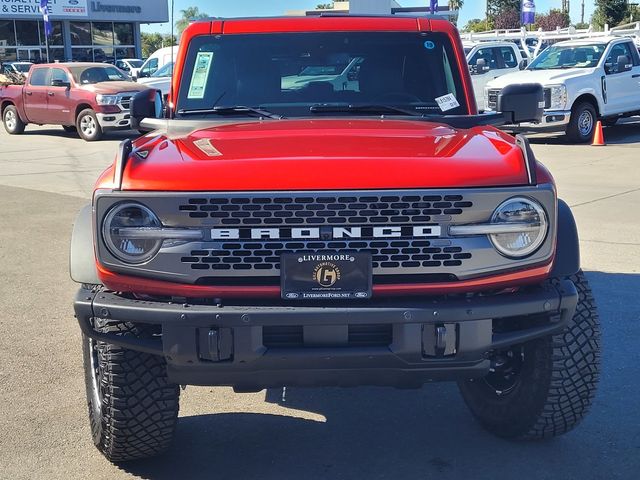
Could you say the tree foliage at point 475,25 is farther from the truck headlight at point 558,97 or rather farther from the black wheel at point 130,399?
the black wheel at point 130,399

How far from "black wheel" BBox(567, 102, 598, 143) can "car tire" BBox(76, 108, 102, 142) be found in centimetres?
980

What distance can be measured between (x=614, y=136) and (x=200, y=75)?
48.8 feet

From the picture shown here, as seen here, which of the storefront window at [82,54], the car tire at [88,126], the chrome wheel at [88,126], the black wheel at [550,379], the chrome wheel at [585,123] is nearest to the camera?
the black wheel at [550,379]

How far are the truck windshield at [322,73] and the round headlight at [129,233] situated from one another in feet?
4.82

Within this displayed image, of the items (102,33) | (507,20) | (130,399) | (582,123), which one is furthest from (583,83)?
(507,20)

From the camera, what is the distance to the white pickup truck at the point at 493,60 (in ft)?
65.1

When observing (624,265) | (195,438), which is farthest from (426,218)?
(624,265)

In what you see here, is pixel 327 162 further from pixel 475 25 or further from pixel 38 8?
pixel 475 25

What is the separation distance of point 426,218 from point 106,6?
172 ft

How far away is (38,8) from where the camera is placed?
47.9m

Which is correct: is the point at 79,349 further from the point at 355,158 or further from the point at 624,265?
the point at 624,265

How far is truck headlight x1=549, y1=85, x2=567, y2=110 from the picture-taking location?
1598 centimetres

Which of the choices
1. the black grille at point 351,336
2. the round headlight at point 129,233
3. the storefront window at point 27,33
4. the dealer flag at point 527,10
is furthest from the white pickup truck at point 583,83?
the storefront window at point 27,33

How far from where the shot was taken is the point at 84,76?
20047mm
